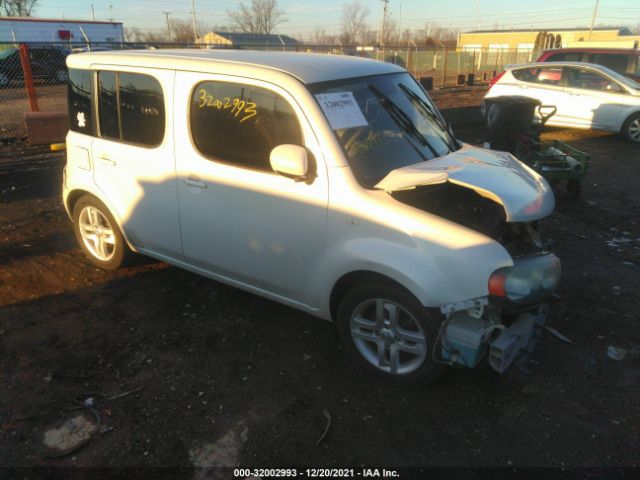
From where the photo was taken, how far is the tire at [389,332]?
296 cm

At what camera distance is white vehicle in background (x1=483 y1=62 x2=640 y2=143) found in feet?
35.2

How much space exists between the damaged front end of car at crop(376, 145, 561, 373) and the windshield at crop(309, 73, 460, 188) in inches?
7.0

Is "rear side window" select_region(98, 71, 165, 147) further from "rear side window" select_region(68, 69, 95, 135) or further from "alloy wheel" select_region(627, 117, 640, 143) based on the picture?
"alloy wheel" select_region(627, 117, 640, 143)

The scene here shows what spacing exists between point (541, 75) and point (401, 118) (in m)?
9.95

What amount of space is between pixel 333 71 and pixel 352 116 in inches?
16.2

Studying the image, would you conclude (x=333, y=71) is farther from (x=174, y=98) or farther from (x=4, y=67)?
(x=4, y=67)

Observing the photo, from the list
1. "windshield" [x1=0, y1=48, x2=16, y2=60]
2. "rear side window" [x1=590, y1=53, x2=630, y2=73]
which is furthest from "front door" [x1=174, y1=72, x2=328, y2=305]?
"windshield" [x1=0, y1=48, x2=16, y2=60]

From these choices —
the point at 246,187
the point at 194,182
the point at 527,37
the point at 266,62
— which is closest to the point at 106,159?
the point at 194,182

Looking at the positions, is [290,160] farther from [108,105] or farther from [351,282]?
[108,105]

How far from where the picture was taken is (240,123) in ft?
11.3

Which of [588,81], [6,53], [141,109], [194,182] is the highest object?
[6,53]

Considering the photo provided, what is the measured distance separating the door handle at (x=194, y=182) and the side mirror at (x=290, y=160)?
80cm

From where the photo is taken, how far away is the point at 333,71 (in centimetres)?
348

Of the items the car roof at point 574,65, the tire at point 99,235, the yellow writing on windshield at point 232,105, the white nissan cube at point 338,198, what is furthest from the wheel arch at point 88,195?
the car roof at point 574,65
